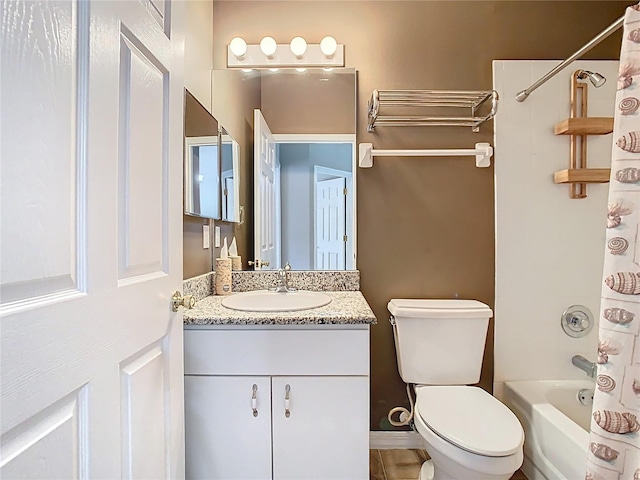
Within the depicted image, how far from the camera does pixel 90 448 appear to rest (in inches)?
25.9

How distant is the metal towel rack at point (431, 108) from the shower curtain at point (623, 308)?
83 cm

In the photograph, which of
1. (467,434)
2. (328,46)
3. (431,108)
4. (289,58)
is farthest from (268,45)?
(467,434)

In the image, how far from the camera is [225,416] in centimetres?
138

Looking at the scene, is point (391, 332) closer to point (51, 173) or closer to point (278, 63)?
point (278, 63)

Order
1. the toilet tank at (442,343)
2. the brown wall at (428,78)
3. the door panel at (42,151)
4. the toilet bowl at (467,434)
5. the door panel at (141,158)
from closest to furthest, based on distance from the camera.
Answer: the door panel at (42,151) → the door panel at (141,158) → the toilet bowl at (467,434) → the toilet tank at (442,343) → the brown wall at (428,78)

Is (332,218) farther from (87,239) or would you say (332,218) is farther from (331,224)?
(87,239)

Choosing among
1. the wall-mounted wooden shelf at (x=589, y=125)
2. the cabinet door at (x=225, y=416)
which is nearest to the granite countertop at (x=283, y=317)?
the cabinet door at (x=225, y=416)

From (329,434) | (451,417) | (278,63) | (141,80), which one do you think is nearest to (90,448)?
(141,80)

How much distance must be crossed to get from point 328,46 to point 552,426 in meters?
1.97

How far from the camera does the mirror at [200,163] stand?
5.13 ft

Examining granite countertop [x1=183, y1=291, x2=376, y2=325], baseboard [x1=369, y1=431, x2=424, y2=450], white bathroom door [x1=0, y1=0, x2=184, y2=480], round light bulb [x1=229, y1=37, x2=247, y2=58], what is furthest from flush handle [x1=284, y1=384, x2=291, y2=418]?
round light bulb [x1=229, y1=37, x2=247, y2=58]

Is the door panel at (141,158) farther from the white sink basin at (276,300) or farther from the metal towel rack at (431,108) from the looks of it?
the metal towel rack at (431,108)

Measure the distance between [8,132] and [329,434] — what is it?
4.24 feet

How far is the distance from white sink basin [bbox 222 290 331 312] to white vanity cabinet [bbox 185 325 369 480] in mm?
157
